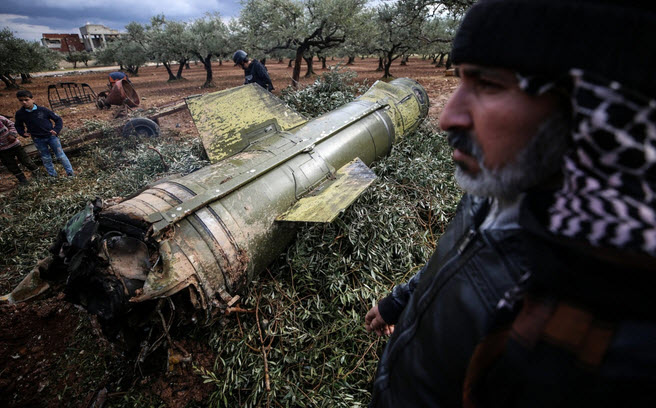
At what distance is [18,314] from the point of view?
354 centimetres

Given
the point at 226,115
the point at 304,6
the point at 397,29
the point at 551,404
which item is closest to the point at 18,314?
the point at 226,115

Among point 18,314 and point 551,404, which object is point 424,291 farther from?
point 18,314

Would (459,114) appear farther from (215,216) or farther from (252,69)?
(252,69)

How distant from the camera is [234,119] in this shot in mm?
4031

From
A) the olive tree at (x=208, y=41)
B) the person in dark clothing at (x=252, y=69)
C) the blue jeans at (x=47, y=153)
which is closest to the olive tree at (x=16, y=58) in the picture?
the olive tree at (x=208, y=41)

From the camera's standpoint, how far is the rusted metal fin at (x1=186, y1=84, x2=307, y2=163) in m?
3.87

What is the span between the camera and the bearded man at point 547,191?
20.2 inches

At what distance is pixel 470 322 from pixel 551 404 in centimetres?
26

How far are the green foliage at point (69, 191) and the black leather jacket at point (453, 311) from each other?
11.7ft

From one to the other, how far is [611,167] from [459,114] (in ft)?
1.31

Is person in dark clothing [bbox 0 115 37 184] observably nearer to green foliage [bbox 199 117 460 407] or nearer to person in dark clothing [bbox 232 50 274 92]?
person in dark clothing [bbox 232 50 274 92]

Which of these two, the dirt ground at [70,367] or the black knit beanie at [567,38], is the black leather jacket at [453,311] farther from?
the dirt ground at [70,367]

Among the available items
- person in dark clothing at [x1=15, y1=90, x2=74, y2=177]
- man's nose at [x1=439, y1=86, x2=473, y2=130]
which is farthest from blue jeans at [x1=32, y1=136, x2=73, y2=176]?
man's nose at [x1=439, y1=86, x2=473, y2=130]

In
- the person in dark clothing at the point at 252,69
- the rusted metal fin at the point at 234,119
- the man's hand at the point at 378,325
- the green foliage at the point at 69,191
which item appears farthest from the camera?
the person in dark clothing at the point at 252,69
